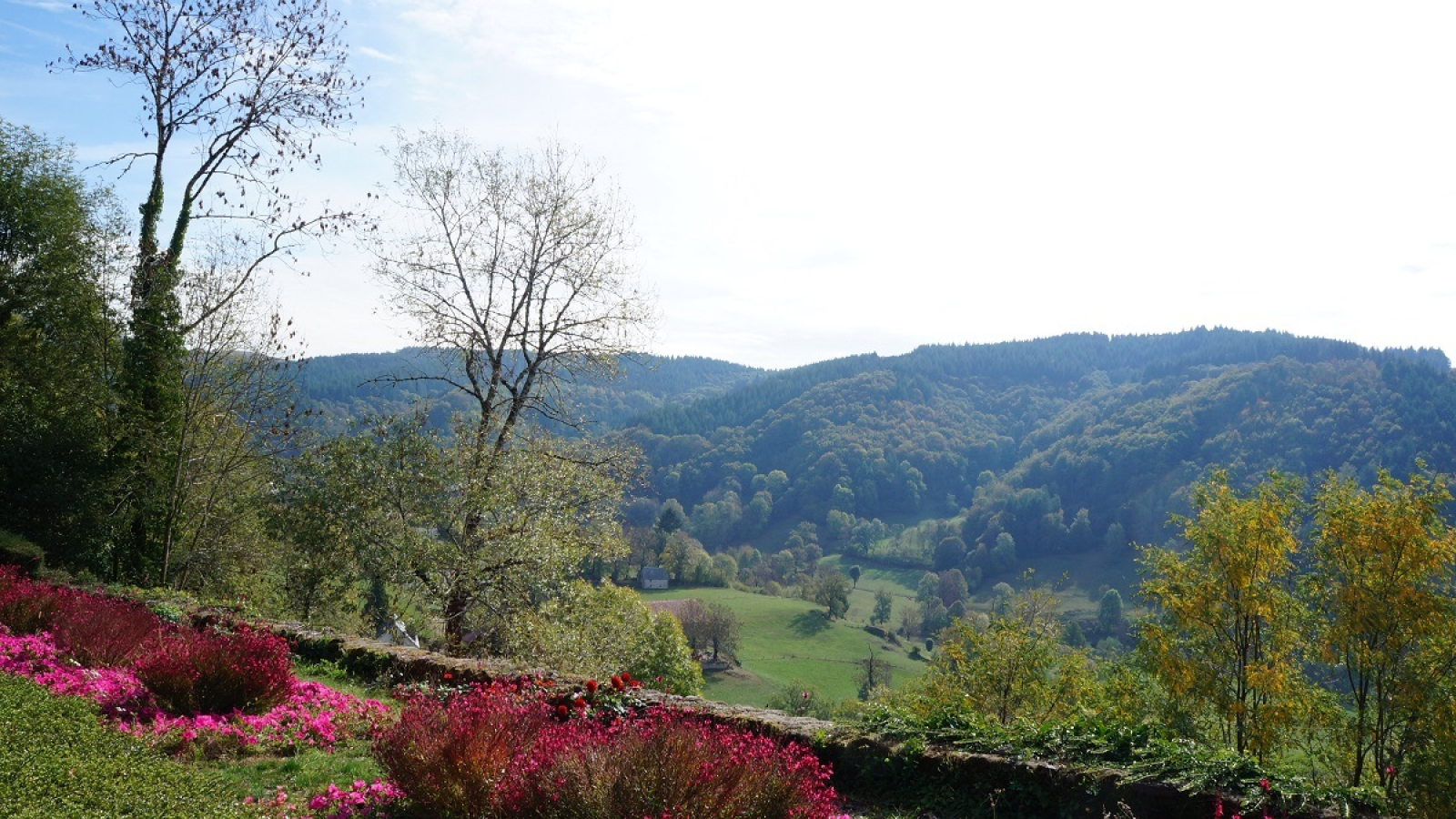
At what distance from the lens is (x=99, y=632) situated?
7.40m

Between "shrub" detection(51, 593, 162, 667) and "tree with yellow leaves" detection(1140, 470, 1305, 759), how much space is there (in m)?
16.2

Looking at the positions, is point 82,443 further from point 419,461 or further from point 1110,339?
point 1110,339

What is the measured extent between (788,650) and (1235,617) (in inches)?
2411

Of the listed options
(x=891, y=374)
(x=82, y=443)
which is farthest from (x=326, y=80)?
(x=891, y=374)

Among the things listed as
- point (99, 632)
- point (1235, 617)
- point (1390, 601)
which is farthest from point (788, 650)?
point (99, 632)

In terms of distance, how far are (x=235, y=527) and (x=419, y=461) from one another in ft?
33.3

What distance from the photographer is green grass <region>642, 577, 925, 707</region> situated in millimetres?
62656

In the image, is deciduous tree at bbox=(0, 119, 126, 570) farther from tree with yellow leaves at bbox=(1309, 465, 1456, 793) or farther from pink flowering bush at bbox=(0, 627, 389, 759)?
tree with yellow leaves at bbox=(1309, 465, 1456, 793)

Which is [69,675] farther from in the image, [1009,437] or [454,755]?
[1009,437]

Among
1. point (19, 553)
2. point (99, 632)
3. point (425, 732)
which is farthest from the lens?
point (19, 553)

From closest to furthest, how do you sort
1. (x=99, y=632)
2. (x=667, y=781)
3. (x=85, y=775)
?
(x=667, y=781) → (x=85, y=775) → (x=99, y=632)

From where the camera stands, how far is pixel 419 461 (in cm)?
1279

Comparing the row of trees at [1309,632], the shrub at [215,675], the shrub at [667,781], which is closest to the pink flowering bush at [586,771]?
the shrub at [667,781]

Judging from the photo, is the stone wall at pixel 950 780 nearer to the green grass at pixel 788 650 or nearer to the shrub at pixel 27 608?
the shrub at pixel 27 608
